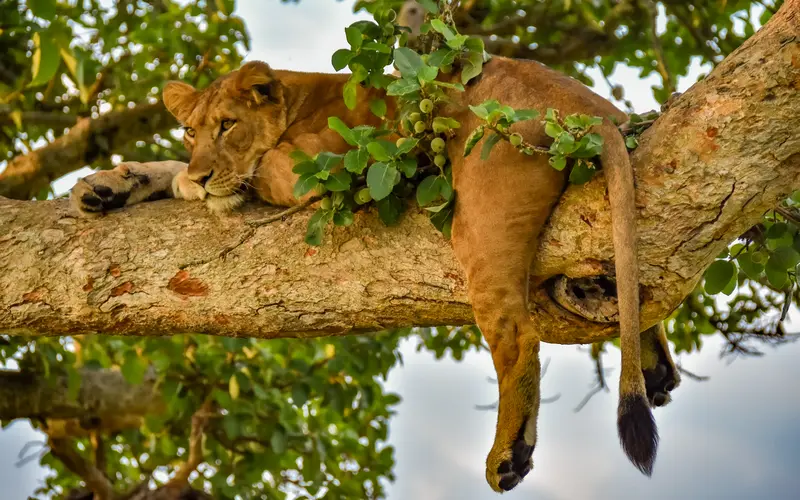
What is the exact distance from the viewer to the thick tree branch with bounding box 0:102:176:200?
16.6ft

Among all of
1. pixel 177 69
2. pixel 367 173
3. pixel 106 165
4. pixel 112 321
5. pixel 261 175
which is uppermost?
pixel 177 69

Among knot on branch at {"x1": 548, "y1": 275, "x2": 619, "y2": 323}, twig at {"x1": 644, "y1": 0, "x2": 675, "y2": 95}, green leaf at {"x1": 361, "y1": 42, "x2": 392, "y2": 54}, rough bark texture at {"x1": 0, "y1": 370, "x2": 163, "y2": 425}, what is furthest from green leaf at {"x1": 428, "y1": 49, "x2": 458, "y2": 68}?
rough bark texture at {"x1": 0, "y1": 370, "x2": 163, "y2": 425}

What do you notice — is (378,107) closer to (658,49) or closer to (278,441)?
(658,49)

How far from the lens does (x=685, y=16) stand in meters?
5.86

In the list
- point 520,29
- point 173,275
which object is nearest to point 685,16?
point 520,29

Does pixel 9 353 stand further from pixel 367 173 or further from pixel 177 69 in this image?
pixel 367 173

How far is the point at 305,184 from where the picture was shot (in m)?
2.93

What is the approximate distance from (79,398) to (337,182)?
3.66m

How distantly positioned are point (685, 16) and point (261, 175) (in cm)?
346

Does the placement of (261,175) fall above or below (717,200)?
above

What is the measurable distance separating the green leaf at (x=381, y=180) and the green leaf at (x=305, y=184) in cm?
21

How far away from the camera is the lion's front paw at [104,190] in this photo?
3518 mm

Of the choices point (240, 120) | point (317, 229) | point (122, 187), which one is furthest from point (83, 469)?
point (317, 229)

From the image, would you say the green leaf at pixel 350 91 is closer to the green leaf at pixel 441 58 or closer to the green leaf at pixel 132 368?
the green leaf at pixel 441 58
